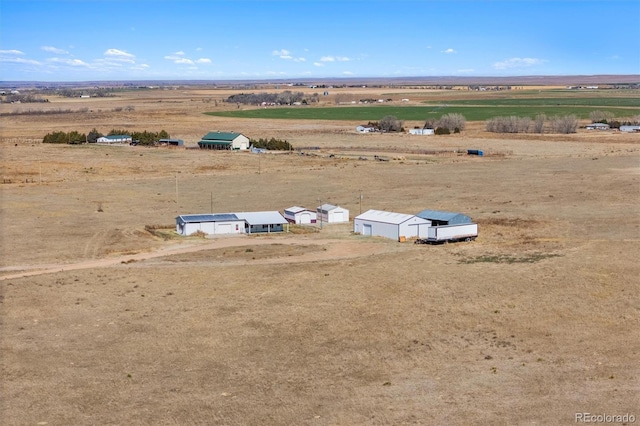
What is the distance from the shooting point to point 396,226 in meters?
54.0

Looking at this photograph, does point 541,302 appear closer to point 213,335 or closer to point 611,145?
point 213,335

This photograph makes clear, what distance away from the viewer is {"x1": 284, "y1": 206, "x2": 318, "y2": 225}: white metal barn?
60.5m

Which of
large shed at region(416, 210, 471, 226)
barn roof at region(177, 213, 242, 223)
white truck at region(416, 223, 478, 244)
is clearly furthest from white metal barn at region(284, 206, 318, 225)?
white truck at region(416, 223, 478, 244)

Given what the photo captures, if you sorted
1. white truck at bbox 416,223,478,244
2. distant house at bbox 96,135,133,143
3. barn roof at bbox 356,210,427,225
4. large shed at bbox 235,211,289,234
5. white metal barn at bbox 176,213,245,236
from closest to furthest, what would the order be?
white truck at bbox 416,223,478,244
barn roof at bbox 356,210,427,225
white metal barn at bbox 176,213,245,236
large shed at bbox 235,211,289,234
distant house at bbox 96,135,133,143

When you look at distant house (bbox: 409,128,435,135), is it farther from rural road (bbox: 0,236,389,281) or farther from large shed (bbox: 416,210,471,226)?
rural road (bbox: 0,236,389,281)

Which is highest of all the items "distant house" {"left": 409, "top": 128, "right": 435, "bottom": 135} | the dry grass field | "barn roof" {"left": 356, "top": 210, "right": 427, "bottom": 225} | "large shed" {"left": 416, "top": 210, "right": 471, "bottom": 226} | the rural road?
"distant house" {"left": 409, "top": 128, "right": 435, "bottom": 135}

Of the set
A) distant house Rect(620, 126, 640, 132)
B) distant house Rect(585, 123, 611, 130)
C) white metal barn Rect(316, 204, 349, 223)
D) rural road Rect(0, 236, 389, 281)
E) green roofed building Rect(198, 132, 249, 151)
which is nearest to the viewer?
rural road Rect(0, 236, 389, 281)

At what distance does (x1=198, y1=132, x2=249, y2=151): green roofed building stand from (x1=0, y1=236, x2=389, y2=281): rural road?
61.6 meters

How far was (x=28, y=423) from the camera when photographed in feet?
78.5

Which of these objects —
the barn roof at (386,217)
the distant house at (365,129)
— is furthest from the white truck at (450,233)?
the distant house at (365,129)

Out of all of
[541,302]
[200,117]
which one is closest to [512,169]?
[541,302]

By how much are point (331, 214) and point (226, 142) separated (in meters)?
58.4

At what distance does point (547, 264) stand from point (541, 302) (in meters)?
7.69

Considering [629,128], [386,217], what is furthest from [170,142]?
[629,128]
